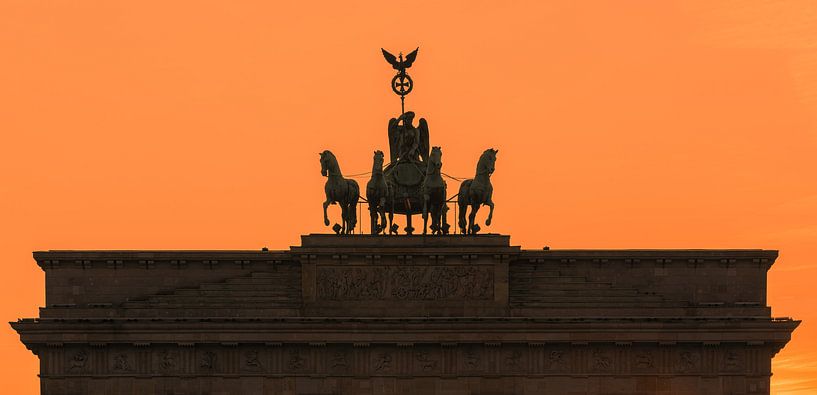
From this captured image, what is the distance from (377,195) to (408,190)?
2.45m

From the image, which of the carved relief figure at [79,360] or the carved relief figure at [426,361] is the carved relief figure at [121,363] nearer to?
the carved relief figure at [79,360]

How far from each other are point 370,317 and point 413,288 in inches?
83.8

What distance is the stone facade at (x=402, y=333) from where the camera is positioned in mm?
145125

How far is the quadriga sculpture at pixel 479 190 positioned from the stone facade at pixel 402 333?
47.2 inches

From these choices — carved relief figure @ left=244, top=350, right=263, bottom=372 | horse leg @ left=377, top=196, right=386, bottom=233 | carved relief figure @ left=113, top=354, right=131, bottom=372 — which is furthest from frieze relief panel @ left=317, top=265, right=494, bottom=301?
carved relief figure @ left=113, top=354, right=131, bottom=372

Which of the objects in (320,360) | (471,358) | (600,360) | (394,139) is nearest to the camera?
(320,360)

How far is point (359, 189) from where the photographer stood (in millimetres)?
147250

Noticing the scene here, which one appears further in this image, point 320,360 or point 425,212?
point 425,212

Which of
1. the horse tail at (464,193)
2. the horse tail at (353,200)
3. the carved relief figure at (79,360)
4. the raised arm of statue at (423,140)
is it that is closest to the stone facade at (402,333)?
the carved relief figure at (79,360)

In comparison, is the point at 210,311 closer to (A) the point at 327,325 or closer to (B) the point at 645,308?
(A) the point at 327,325

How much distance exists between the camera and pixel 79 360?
145250mm

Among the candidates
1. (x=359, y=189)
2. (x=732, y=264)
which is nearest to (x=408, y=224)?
(x=359, y=189)

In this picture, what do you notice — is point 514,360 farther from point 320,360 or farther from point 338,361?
point 320,360

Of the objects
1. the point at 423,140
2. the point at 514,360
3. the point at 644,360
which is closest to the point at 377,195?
the point at 423,140
